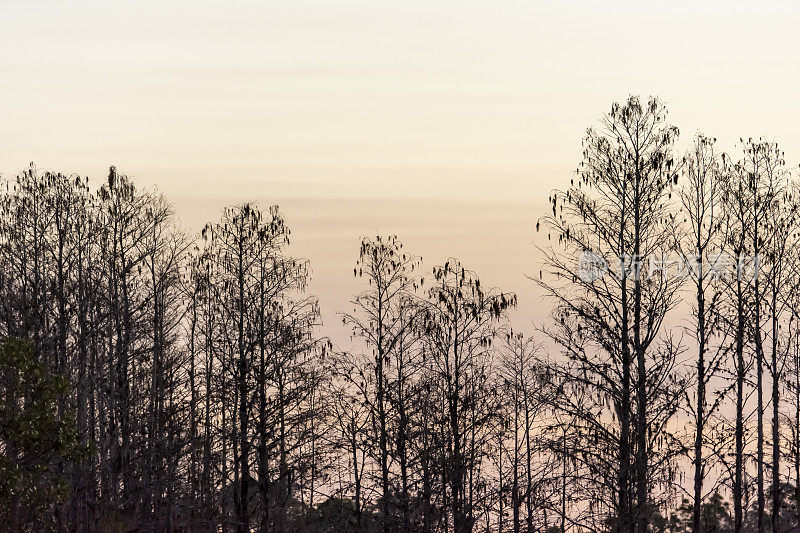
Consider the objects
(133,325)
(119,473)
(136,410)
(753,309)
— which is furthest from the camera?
(136,410)

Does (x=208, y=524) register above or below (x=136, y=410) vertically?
below

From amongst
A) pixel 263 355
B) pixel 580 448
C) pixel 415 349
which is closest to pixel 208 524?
pixel 263 355

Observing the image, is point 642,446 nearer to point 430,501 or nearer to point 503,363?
point 430,501

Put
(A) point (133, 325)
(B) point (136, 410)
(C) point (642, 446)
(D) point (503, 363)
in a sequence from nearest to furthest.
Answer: (C) point (642, 446) → (A) point (133, 325) → (B) point (136, 410) → (D) point (503, 363)

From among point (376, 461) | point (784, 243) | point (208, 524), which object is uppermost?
point (784, 243)

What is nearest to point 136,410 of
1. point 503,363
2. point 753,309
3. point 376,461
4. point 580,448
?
point 376,461

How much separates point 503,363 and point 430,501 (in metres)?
15.0

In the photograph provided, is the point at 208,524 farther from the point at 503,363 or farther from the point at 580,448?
the point at 503,363

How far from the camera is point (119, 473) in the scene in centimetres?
3200

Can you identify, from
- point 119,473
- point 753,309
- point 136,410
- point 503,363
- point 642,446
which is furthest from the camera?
point 503,363

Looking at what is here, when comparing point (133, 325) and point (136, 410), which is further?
point (136, 410)

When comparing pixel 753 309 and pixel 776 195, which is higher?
pixel 776 195

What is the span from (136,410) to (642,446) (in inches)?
849

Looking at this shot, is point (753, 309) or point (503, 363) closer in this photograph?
point (753, 309)
